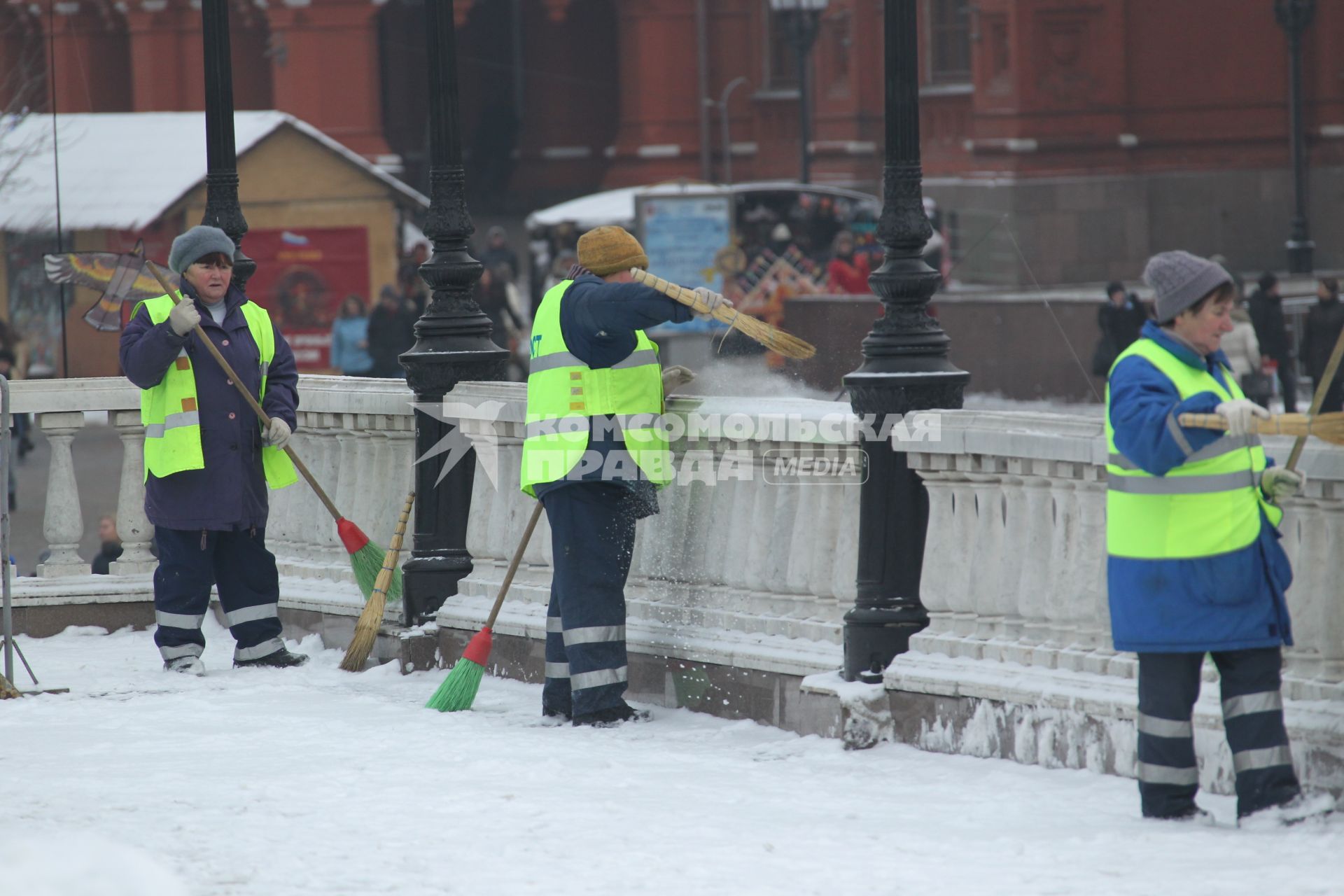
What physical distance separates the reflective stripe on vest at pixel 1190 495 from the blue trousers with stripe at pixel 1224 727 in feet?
1.01

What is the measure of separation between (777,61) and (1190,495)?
35.0m

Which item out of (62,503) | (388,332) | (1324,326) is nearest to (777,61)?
(388,332)

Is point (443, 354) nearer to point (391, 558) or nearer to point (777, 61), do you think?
point (391, 558)

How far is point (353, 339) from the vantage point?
66.5 feet

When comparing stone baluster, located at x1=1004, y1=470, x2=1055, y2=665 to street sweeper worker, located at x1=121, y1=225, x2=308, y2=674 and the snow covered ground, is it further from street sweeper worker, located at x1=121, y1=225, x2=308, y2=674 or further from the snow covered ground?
street sweeper worker, located at x1=121, y1=225, x2=308, y2=674

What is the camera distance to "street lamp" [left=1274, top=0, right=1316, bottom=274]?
2392 cm

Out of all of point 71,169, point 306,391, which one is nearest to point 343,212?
point 71,169

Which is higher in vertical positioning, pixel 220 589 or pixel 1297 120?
pixel 1297 120

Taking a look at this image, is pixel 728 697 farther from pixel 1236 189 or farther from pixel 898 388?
pixel 1236 189

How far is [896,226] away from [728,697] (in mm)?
1778

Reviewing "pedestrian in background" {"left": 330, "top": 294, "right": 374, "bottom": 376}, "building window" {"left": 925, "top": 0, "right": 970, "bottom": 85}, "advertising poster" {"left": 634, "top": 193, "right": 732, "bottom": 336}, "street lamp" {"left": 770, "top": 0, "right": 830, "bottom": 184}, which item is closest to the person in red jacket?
"advertising poster" {"left": 634, "top": 193, "right": 732, "bottom": 336}

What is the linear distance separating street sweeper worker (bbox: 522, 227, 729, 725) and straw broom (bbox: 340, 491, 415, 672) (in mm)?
1326

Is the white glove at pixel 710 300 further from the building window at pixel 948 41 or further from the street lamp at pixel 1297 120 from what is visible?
the building window at pixel 948 41

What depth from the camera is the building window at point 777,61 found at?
39.0m
